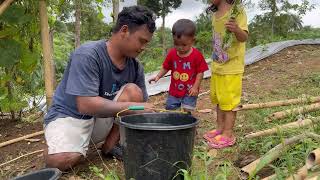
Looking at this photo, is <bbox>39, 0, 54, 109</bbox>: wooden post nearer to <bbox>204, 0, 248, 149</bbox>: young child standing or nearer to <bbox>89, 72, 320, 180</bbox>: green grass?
<bbox>89, 72, 320, 180</bbox>: green grass

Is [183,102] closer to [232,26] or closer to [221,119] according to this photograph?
[221,119]

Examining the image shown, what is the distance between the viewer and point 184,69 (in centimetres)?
359

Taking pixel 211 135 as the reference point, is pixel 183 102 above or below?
above

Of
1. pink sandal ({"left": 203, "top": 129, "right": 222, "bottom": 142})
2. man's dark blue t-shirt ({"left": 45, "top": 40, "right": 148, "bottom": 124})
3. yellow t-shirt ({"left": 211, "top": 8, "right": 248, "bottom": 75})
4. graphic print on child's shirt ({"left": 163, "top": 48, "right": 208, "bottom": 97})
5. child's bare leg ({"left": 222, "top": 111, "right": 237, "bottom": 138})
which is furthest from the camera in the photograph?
graphic print on child's shirt ({"left": 163, "top": 48, "right": 208, "bottom": 97})

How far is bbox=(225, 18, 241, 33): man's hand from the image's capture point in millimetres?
2930

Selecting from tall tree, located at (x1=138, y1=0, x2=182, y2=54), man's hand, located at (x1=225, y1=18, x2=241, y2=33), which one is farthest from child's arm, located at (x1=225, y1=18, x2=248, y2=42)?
tall tree, located at (x1=138, y1=0, x2=182, y2=54)


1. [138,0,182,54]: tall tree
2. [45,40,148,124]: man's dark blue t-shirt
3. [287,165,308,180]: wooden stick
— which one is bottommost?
[287,165,308,180]: wooden stick

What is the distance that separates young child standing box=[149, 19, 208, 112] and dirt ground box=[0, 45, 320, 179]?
0.34 m

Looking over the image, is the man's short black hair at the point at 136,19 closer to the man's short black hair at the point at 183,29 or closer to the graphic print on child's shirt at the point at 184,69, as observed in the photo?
the man's short black hair at the point at 183,29

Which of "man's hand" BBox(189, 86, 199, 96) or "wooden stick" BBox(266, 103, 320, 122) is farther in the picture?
"man's hand" BBox(189, 86, 199, 96)

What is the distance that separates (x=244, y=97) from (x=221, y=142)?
77.7 inches

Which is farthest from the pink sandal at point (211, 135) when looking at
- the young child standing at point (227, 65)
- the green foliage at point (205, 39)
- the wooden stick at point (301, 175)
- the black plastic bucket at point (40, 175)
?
the green foliage at point (205, 39)

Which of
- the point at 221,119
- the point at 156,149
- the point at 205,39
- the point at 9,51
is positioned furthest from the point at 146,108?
the point at 205,39

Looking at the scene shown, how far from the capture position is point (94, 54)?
272 centimetres
